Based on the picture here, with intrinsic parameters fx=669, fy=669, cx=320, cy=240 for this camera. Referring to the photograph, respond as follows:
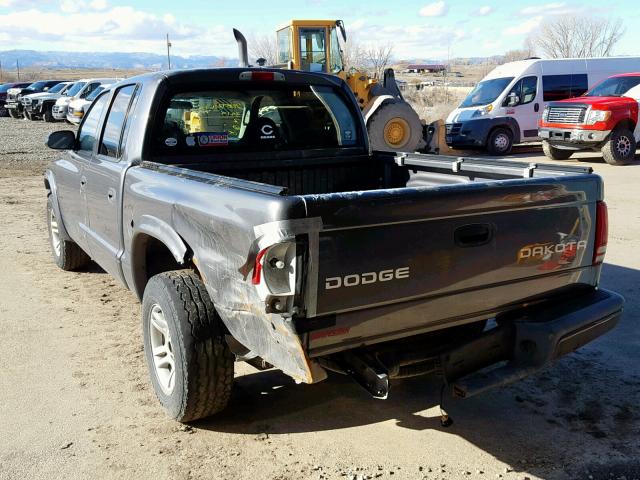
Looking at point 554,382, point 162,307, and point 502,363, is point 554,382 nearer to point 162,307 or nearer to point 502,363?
point 502,363

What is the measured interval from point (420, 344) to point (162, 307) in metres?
1.40

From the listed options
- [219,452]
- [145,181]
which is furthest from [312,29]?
[219,452]

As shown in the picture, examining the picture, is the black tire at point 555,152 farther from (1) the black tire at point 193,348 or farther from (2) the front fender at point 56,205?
(1) the black tire at point 193,348

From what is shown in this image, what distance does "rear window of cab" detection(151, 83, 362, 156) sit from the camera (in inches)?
183

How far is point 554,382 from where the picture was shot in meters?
4.28

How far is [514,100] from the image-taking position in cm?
1741

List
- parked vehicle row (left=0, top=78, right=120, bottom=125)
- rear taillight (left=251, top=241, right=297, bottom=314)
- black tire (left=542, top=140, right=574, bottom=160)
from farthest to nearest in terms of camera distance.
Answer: parked vehicle row (left=0, top=78, right=120, bottom=125), black tire (left=542, top=140, right=574, bottom=160), rear taillight (left=251, top=241, right=297, bottom=314)

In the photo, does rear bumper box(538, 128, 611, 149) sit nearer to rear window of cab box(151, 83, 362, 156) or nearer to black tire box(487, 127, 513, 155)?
black tire box(487, 127, 513, 155)

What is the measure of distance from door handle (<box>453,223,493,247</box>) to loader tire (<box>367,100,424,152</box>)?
479 inches

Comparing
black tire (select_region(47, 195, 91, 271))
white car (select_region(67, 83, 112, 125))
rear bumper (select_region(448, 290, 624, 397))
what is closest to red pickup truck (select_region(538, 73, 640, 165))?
black tire (select_region(47, 195, 91, 271))

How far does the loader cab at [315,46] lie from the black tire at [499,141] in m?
4.24

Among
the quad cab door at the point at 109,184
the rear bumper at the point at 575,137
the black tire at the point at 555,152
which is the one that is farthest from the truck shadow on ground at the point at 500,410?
the black tire at the point at 555,152

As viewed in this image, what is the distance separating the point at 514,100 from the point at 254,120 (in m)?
13.8

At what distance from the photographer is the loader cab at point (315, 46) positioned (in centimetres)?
1692
